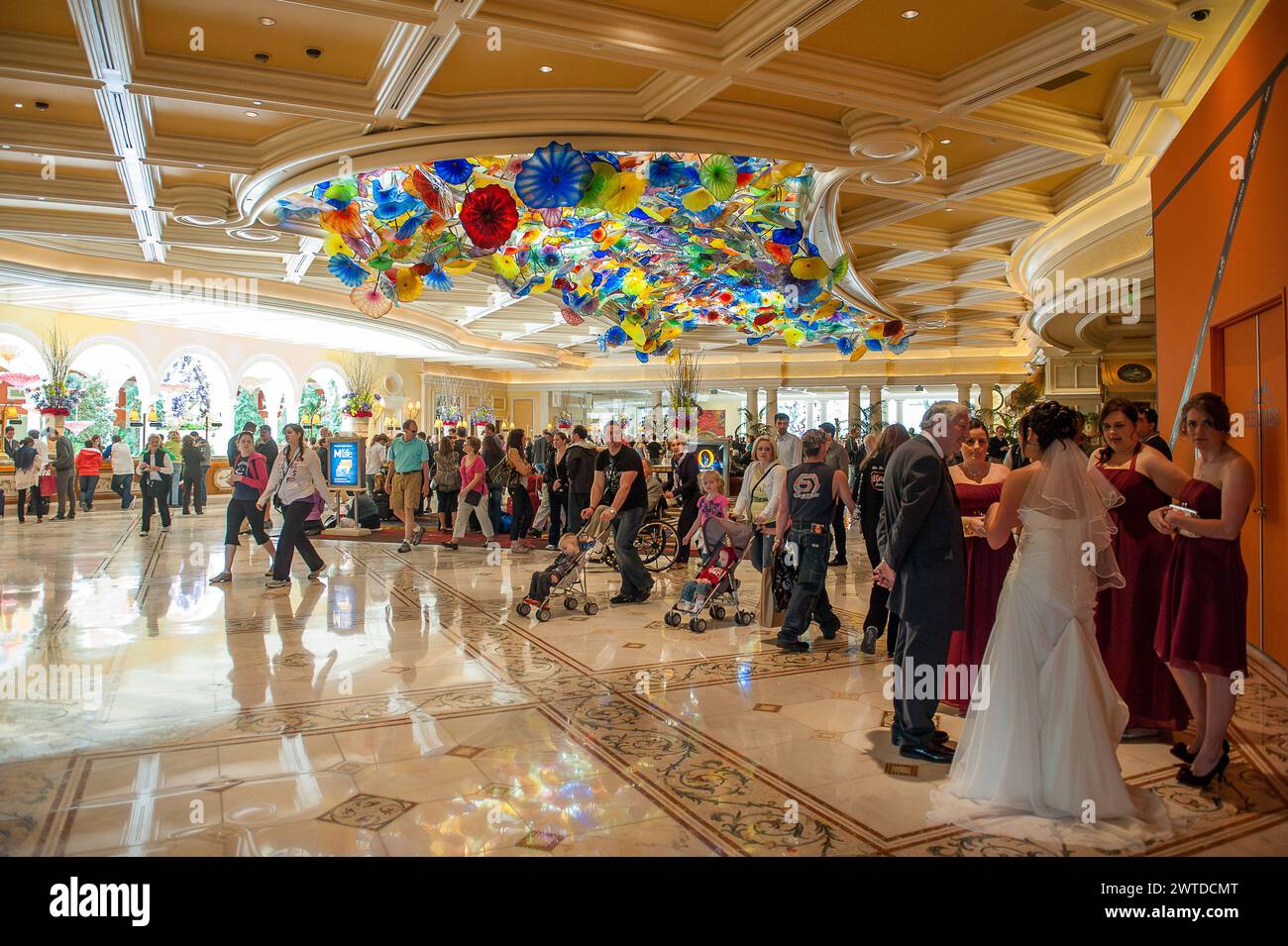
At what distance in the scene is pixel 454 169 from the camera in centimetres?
710

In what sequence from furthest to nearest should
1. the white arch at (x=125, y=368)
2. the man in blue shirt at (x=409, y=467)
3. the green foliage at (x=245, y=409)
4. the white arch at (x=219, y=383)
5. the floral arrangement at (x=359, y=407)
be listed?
the green foliage at (x=245, y=409)
the white arch at (x=219, y=383)
the white arch at (x=125, y=368)
the floral arrangement at (x=359, y=407)
the man in blue shirt at (x=409, y=467)

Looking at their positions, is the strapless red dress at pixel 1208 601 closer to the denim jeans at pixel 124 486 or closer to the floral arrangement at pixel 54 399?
the denim jeans at pixel 124 486

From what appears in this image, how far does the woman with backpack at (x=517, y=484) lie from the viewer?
1025 centimetres

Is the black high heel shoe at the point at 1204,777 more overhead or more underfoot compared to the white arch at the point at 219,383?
more underfoot

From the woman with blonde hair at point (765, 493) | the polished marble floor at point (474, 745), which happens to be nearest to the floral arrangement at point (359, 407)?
the polished marble floor at point (474, 745)

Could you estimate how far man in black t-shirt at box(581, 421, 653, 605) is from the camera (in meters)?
6.80

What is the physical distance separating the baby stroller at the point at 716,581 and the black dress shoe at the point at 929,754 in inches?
96.3

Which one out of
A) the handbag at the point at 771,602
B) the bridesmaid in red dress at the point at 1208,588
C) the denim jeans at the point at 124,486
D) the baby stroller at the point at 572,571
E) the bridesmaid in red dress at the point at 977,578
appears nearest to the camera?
the bridesmaid in red dress at the point at 1208,588

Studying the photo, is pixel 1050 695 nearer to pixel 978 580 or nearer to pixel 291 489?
pixel 978 580

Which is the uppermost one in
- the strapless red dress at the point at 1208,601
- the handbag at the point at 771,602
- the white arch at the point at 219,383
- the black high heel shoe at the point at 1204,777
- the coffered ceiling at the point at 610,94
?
the coffered ceiling at the point at 610,94

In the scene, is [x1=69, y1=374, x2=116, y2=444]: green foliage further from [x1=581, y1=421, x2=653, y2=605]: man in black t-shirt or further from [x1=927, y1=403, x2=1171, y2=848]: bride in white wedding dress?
[x1=927, y1=403, x2=1171, y2=848]: bride in white wedding dress

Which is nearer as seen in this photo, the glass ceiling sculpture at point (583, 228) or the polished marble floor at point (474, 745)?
the polished marble floor at point (474, 745)

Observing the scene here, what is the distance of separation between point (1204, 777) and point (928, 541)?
1.27 m

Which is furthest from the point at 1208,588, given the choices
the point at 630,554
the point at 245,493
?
the point at 245,493
